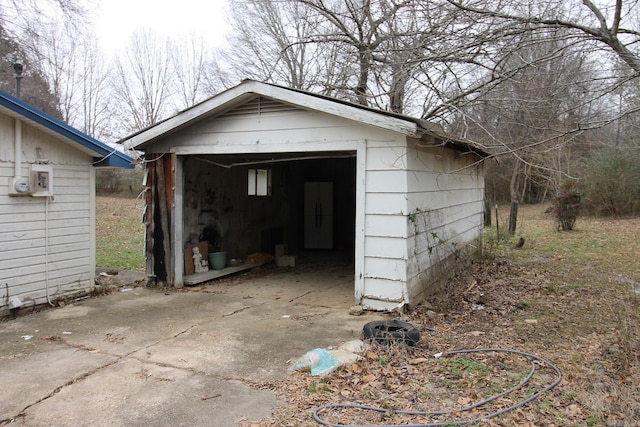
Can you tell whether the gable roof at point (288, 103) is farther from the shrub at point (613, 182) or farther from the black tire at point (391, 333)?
the shrub at point (613, 182)

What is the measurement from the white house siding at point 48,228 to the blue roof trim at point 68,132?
244 millimetres

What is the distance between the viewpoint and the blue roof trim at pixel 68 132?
215 inches

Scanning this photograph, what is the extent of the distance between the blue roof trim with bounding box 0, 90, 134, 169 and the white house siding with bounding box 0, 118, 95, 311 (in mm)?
244

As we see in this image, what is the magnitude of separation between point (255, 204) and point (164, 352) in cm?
564

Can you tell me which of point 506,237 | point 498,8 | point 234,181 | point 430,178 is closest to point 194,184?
point 234,181

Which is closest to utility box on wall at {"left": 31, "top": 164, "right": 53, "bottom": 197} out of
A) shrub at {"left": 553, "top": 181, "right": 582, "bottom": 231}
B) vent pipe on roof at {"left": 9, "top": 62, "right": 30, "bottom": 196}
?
vent pipe on roof at {"left": 9, "top": 62, "right": 30, "bottom": 196}

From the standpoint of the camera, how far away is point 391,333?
450cm

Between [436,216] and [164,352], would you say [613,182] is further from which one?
[164,352]

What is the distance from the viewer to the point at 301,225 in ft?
39.6

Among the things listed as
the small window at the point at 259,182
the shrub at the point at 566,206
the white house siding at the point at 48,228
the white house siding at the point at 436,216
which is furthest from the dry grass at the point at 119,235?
the shrub at the point at 566,206

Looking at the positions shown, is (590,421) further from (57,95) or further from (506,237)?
(57,95)

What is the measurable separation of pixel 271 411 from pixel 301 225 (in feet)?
29.0

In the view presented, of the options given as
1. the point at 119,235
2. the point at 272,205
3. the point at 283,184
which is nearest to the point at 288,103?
the point at 272,205

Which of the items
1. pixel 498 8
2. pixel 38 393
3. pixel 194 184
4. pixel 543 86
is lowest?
pixel 38 393
